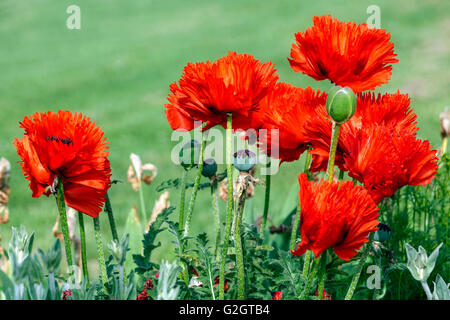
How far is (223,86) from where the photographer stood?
87 centimetres

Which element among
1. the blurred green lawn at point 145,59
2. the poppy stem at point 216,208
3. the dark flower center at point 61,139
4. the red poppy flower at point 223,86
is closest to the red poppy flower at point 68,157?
the dark flower center at point 61,139

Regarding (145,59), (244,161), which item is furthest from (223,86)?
(145,59)

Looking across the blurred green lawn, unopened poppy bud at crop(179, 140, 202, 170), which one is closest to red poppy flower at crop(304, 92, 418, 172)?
unopened poppy bud at crop(179, 140, 202, 170)

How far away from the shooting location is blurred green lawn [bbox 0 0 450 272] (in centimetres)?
394

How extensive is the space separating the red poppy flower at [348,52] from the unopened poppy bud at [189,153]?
0.91 ft

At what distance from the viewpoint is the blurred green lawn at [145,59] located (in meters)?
3.94

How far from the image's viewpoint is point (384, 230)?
1.05 meters

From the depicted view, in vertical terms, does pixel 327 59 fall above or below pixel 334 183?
above

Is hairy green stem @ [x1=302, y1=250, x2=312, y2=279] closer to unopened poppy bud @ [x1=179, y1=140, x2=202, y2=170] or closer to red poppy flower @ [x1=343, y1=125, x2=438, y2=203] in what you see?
red poppy flower @ [x1=343, y1=125, x2=438, y2=203]

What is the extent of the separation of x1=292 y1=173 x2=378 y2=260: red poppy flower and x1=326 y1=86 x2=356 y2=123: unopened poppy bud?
3.6 inches

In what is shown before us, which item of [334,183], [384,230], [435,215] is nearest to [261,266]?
[384,230]

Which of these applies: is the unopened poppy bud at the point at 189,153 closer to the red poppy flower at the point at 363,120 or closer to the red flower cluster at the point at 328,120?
the red flower cluster at the point at 328,120
